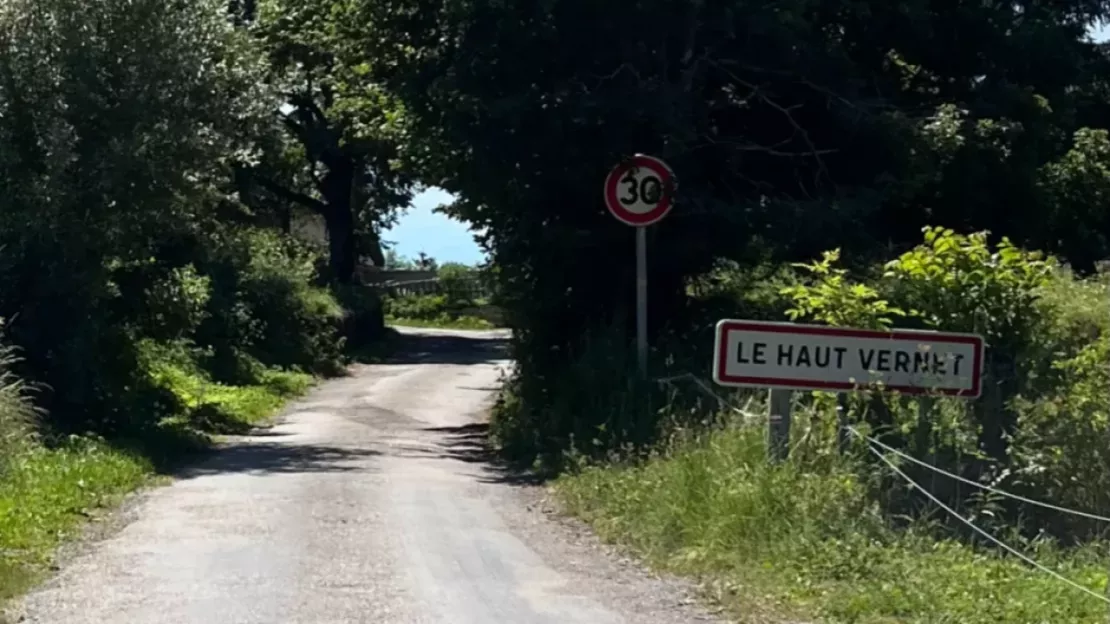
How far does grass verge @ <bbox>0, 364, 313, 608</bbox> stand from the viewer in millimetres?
11031

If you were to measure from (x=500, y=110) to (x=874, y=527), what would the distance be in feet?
24.3

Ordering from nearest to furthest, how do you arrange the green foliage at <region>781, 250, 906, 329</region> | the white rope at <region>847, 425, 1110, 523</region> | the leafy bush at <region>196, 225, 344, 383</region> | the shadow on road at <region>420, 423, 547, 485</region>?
1. the white rope at <region>847, 425, 1110, 523</region>
2. the green foliage at <region>781, 250, 906, 329</region>
3. the shadow on road at <region>420, 423, 547, 485</region>
4. the leafy bush at <region>196, 225, 344, 383</region>

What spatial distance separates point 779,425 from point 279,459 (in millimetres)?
8347

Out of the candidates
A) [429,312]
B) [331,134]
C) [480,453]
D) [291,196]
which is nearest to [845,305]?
[480,453]

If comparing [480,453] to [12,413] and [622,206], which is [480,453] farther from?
[12,413]

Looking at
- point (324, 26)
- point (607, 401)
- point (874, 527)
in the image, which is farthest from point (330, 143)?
point (874, 527)

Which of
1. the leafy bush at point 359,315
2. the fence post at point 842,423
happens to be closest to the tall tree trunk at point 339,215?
the leafy bush at point 359,315

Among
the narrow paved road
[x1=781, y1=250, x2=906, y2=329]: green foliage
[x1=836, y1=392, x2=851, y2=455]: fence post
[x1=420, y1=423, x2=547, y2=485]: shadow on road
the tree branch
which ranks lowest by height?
[x1=420, y1=423, x2=547, y2=485]: shadow on road

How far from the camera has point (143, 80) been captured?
735 inches

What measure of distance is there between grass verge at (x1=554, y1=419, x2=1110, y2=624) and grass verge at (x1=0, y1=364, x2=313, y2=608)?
4.00m

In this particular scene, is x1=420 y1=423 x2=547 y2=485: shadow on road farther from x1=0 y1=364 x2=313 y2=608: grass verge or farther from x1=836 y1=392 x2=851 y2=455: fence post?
x1=836 y1=392 x2=851 y2=455: fence post

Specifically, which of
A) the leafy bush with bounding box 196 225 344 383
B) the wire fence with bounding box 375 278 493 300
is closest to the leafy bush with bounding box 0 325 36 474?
the leafy bush with bounding box 196 225 344 383

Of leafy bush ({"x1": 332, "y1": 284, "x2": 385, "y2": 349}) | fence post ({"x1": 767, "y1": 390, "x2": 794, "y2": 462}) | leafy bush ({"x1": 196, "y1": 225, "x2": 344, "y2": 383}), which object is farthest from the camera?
leafy bush ({"x1": 332, "y1": 284, "x2": 385, "y2": 349})

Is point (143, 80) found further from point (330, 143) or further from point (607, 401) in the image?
point (330, 143)
